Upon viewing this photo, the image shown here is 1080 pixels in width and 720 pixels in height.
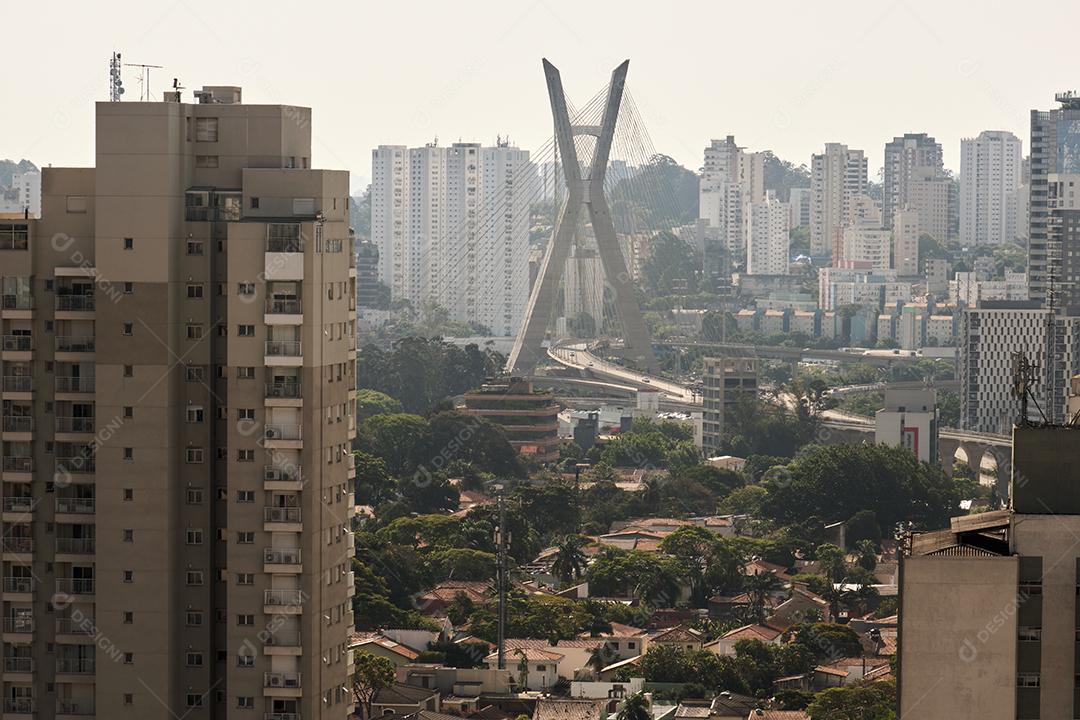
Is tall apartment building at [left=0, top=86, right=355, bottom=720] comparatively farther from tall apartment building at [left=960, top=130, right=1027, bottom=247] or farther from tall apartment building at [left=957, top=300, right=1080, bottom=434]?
tall apartment building at [left=960, top=130, right=1027, bottom=247]

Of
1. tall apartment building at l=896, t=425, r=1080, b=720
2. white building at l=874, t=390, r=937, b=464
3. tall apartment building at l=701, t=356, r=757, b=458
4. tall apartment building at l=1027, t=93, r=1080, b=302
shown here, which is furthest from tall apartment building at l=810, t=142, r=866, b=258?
tall apartment building at l=896, t=425, r=1080, b=720

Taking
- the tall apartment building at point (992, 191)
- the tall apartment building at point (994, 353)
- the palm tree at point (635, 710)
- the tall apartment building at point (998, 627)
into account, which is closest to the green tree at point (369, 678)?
the palm tree at point (635, 710)

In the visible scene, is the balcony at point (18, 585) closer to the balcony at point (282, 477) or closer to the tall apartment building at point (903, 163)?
the balcony at point (282, 477)

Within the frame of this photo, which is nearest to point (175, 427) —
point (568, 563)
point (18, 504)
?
point (18, 504)

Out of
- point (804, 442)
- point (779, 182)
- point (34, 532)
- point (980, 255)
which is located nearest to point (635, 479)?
point (804, 442)

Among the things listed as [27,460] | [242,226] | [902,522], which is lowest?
[902,522]

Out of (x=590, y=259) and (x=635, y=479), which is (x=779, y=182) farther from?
(x=635, y=479)

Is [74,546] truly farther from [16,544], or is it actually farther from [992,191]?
[992,191]
